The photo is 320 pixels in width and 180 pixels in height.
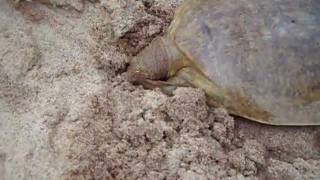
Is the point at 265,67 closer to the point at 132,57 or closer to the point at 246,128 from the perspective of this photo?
the point at 246,128

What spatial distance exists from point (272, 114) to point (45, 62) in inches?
27.2

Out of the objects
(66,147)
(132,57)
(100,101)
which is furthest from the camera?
(132,57)

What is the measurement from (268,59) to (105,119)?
1.64 ft

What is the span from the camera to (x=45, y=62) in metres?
1.59

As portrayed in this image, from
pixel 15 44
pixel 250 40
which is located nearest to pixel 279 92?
pixel 250 40

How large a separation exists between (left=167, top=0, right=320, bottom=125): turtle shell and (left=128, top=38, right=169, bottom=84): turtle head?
9 centimetres

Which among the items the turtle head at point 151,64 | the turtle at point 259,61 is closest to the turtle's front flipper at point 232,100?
the turtle at point 259,61

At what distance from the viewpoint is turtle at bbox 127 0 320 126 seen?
154cm

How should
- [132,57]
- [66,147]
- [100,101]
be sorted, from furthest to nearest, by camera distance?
[132,57]
[100,101]
[66,147]

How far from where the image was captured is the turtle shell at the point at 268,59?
5.06 ft

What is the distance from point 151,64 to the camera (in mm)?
1644

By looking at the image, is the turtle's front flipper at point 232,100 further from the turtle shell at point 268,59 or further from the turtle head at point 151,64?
the turtle head at point 151,64

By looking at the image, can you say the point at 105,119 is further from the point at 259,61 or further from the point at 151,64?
the point at 259,61

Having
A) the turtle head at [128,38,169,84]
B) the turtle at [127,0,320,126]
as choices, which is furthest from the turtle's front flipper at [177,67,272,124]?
the turtle head at [128,38,169,84]
